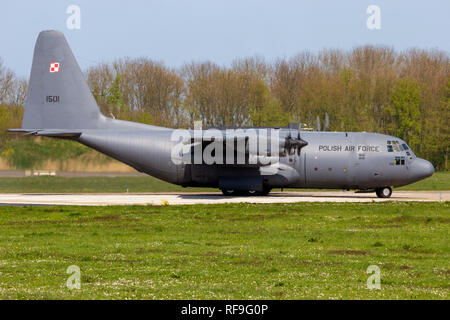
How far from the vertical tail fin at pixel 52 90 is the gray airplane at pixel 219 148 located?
62mm

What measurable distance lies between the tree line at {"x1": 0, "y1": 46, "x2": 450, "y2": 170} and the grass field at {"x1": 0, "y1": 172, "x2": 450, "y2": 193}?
1265 centimetres

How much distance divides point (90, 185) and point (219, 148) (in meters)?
14.6

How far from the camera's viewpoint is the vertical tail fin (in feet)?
127

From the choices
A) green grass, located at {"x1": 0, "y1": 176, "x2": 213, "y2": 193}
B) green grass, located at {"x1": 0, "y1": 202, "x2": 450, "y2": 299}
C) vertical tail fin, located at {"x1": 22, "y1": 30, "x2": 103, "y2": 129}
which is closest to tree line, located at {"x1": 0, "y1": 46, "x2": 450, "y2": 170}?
green grass, located at {"x1": 0, "y1": 176, "x2": 213, "y2": 193}

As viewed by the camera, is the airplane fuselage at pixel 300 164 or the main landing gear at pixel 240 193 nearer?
the airplane fuselage at pixel 300 164

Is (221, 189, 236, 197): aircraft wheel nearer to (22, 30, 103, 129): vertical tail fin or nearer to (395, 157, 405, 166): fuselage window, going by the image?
(22, 30, 103, 129): vertical tail fin

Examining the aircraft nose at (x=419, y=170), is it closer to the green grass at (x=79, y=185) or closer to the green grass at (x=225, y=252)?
the green grass at (x=225, y=252)

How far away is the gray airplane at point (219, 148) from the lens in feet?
122

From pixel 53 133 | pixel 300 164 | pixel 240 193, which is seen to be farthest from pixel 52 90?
pixel 300 164

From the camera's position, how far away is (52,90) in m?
38.8

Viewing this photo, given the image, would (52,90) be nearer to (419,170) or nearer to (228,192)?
(228,192)

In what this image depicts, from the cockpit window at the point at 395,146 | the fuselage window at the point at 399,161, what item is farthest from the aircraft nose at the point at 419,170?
the cockpit window at the point at 395,146
